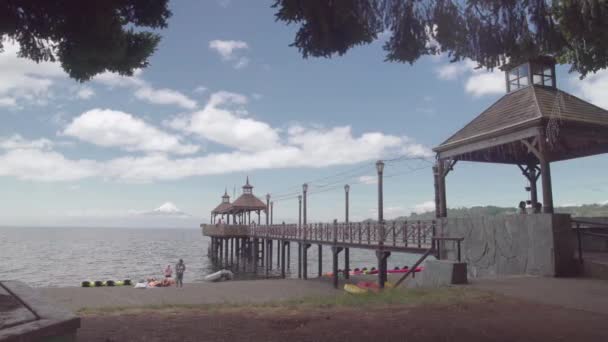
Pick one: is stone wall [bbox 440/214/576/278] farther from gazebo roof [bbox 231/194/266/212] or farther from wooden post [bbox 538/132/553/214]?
gazebo roof [bbox 231/194/266/212]

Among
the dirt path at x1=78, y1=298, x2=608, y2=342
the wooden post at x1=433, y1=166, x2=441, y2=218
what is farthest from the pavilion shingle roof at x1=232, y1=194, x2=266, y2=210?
the dirt path at x1=78, y1=298, x2=608, y2=342

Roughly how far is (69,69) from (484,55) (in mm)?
8125

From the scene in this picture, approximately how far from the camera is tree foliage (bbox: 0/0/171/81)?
7805 mm

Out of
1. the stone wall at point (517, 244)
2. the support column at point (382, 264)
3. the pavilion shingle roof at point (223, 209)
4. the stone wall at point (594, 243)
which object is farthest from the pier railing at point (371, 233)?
the pavilion shingle roof at point (223, 209)

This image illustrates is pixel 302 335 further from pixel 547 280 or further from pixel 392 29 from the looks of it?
pixel 547 280

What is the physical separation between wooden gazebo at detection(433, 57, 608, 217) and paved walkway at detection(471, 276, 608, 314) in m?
2.86

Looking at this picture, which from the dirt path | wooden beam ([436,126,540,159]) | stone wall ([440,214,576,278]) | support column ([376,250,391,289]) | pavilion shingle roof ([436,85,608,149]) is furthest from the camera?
support column ([376,250,391,289])

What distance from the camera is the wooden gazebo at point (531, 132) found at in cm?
1391

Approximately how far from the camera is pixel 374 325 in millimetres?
6449

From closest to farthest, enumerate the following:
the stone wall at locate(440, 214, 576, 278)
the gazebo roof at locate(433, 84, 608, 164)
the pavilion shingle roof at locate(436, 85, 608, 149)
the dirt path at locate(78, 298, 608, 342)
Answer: the dirt path at locate(78, 298, 608, 342), the stone wall at locate(440, 214, 576, 278), the gazebo roof at locate(433, 84, 608, 164), the pavilion shingle roof at locate(436, 85, 608, 149)

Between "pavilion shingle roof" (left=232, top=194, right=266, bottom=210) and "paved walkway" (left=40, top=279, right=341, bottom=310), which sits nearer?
"paved walkway" (left=40, top=279, right=341, bottom=310)

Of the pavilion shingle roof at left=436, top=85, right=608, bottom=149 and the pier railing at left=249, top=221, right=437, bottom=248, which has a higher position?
the pavilion shingle roof at left=436, top=85, right=608, bottom=149

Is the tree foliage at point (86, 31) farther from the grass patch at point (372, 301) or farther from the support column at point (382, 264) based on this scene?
the support column at point (382, 264)

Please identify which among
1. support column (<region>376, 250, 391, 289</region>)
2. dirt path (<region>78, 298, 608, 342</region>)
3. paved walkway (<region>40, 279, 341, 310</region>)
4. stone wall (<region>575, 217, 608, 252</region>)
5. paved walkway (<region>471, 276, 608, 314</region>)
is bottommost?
paved walkway (<region>40, 279, 341, 310</region>)
